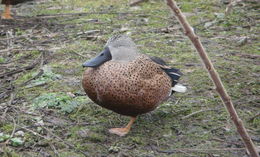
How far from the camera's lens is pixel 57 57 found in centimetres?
510

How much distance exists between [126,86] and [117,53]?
0.35m

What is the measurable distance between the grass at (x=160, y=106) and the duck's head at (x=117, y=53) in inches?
22.0

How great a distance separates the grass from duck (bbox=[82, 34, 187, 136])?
0.84 ft

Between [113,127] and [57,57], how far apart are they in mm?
1939

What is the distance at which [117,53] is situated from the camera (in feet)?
10.6

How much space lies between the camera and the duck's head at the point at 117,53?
10.4 ft

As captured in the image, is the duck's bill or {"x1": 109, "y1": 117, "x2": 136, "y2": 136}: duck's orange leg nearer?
the duck's bill

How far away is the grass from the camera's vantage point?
10.3 ft

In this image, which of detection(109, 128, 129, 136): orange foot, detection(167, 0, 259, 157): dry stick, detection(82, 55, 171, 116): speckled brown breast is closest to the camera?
detection(167, 0, 259, 157): dry stick

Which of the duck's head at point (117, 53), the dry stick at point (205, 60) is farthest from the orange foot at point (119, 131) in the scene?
the dry stick at point (205, 60)

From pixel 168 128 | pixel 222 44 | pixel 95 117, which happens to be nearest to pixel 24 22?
pixel 222 44

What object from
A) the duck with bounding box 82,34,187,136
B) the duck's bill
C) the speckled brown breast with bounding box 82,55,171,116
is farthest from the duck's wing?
the duck's bill

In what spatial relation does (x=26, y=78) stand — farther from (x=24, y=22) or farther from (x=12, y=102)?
(x=24, y=22)

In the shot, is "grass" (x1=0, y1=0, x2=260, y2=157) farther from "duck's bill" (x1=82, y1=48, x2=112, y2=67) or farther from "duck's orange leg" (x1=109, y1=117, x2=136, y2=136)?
"duck's bill" (x1=82, y1=48, x2=112, y2=67)
